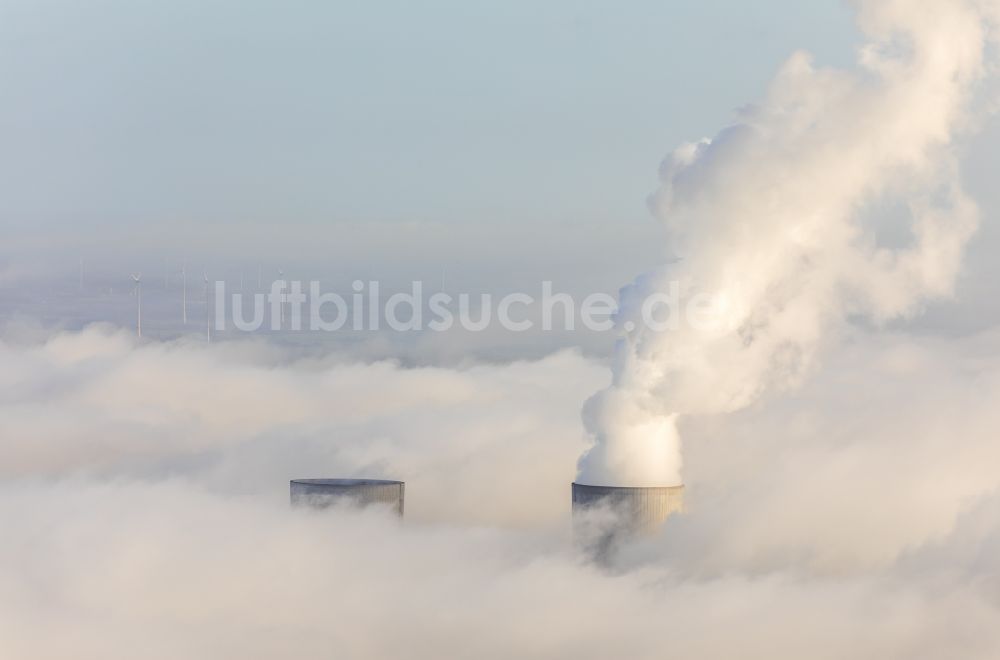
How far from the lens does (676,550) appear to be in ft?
267

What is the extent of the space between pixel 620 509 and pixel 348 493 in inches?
789

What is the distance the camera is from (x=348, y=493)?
291ft

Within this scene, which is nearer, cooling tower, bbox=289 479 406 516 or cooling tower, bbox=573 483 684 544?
cooling tower, bbox=573 483 684 544

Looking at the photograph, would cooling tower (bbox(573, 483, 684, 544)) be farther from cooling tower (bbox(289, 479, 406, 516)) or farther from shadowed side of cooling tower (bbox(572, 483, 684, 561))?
cooling tower (bbox(289, 479, 406, 516))

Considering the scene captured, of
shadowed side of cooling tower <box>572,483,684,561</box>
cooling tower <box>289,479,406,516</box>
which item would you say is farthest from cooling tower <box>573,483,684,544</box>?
cooling tower <box>289,479,406,516</box>

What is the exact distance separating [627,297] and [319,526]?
29.5 m

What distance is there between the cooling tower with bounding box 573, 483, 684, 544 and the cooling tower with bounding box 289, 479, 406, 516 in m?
16.3

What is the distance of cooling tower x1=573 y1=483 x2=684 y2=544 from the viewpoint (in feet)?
246

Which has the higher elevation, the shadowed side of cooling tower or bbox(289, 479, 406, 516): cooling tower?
bbox(289, 479, 406, 516): cooling tower

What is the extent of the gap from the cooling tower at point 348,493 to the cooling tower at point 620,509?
16.3 meters

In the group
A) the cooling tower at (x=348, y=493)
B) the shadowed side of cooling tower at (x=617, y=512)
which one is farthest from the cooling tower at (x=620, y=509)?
the cooling tower at (x=348, y=493)

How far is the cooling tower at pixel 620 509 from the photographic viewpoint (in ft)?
246

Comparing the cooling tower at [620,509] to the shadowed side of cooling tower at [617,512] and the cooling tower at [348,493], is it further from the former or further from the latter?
the cooling tower at [348,493]

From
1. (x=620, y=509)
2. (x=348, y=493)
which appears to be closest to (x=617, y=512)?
(x=620, y=509)
